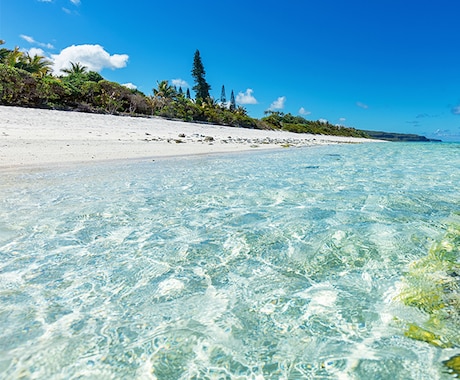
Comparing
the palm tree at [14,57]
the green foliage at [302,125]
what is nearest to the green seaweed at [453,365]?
the palm tree at [14,57]

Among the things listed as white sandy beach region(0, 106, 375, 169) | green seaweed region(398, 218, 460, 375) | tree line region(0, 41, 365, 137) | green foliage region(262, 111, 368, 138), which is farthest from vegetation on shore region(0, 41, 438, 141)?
green seaweed region(398, 218, 460, 375)

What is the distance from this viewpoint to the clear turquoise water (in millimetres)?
1909

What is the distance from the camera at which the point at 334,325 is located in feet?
7.44

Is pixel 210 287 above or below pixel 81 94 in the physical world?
below

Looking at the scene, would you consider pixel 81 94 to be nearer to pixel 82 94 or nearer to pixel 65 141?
pixel 82 94

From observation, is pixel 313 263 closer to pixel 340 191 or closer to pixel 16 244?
pixel 16 244

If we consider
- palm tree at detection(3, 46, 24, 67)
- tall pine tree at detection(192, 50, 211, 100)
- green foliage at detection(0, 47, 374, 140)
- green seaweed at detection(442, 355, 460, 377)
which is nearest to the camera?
green seaweed at detection(442, 355, 460, 377)

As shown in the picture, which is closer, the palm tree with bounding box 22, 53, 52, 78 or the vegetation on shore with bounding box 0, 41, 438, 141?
the vegetation on shore with bounding box 0, 41, 438, 141

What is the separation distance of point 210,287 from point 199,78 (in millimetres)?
65871

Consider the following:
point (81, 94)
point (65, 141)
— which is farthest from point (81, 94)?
point (65, 141)

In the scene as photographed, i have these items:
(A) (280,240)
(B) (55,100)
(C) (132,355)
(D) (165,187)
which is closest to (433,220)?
(A) (280,240)

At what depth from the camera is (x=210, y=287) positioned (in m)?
2.81

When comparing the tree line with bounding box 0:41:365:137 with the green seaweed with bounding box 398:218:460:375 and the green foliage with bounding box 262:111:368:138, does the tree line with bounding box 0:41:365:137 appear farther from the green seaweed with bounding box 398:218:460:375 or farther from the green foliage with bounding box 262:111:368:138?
the green seaweed with bounding box 398:218:460:375

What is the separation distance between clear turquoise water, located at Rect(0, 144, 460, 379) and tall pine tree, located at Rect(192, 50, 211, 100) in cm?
6124
